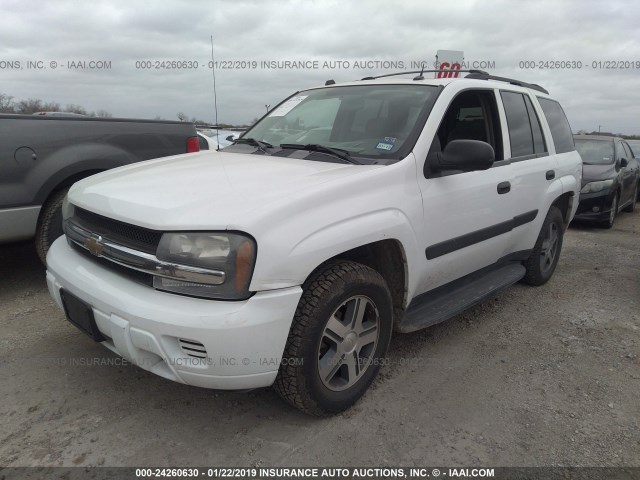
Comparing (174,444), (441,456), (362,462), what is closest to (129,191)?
(174,444)

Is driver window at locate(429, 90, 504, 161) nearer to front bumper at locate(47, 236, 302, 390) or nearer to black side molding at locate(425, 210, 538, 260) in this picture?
black side molding at locate(425, 210, 538, 260)

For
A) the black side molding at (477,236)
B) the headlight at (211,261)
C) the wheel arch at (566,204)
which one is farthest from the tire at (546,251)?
the headlight at (211,261)

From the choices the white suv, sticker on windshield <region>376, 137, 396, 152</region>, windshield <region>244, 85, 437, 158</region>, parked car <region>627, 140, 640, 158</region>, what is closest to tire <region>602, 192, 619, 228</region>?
parked car <region>627, 140, 640, 158</region>

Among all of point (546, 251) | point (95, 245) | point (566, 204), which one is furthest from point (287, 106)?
point (566, 204)

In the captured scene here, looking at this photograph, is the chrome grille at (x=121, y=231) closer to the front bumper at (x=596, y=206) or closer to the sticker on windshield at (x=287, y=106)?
the sticker on windshield at (x=287, y=106)

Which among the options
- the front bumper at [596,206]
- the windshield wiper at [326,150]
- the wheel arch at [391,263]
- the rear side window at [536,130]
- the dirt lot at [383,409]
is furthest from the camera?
the front bumper at [596,206]

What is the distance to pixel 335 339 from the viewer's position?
7.70 feet

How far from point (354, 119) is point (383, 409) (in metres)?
1.82

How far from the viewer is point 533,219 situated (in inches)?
152

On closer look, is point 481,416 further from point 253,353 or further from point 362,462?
point 253,353

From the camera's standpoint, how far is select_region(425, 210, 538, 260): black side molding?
2.81 m

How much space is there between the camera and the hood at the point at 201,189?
6.60 ft

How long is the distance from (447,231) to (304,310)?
1.17 metres

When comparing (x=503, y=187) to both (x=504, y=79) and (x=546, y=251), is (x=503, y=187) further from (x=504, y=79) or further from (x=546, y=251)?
(x=546, y=251)
